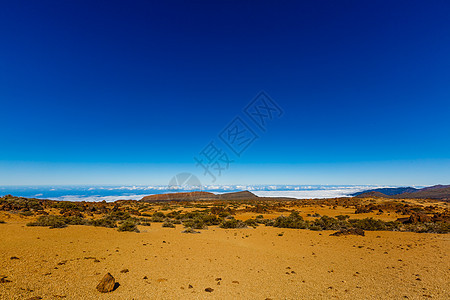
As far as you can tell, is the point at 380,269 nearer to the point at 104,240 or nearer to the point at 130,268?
the point at 130,268

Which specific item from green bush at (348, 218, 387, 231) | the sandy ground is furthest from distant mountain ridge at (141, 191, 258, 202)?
the sandy ground

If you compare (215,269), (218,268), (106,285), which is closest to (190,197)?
(218,268)

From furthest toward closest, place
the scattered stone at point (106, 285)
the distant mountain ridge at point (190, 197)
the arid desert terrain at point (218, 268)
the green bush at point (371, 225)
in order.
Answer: the distant mountain ridge at point (190, 197) → the green bush at point (371, 225) → the arid desert terrain at point (218, 268) → the scattered stone at point (106, 285)

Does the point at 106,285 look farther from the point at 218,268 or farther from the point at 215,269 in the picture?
the point at 218,268

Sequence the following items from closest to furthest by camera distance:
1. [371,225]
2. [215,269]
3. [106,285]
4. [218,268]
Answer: [106,285] → [215,269] → [218,268] → [371,225]

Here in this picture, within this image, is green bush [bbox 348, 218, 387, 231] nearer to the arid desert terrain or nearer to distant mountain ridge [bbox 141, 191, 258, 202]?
the arid desert terrain

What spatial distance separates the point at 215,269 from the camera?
7.33 metres

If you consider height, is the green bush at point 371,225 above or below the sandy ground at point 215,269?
below

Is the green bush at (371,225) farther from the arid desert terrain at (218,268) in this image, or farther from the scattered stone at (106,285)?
the scattered stone at (106,285)

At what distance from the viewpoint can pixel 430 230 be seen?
15844mm

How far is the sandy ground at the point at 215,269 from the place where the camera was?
5.33 metres

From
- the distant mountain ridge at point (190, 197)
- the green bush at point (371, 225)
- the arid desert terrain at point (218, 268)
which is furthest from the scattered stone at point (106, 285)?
the distant mountain ridge at point (190, 197)

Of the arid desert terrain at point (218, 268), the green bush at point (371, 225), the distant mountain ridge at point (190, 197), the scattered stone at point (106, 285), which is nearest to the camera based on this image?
the scattered stone at point (106, 285)

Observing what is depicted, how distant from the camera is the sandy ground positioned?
5332 mm
